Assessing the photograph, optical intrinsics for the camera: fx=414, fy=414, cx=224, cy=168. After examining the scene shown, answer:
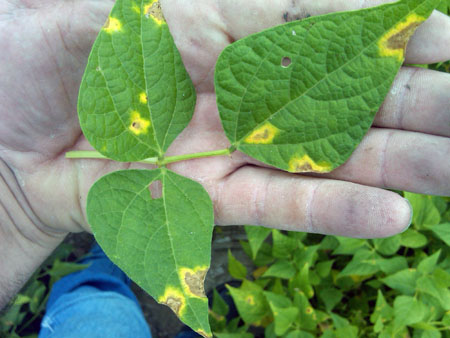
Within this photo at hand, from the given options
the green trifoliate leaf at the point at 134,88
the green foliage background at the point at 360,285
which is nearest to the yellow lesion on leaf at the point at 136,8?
the green trifoliate leaf at the point at 134,88

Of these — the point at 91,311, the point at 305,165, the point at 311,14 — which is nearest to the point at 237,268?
the point at 91,311

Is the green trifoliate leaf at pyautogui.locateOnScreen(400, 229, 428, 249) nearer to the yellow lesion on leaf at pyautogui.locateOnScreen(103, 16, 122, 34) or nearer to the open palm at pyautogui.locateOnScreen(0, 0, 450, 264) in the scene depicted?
the open palm at pyautogui.locateOnScreen(0, 0, 450, 264)

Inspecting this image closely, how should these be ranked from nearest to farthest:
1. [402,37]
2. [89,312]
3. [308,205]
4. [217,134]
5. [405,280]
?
[402,37] → [308,205] → [217,134] → [405,280] → [89,312]

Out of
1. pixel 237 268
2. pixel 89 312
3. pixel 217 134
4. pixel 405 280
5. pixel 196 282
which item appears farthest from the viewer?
pixel 89 312

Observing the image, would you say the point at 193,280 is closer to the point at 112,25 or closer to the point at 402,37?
the point at 112,25

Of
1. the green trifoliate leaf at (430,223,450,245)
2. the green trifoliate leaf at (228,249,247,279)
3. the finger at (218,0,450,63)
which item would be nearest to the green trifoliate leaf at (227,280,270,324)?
the green trifoliate leaf at (228,249,247,279)

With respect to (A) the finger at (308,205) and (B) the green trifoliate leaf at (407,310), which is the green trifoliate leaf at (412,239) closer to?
(B) the green trifoliate leaf at (407,310)
